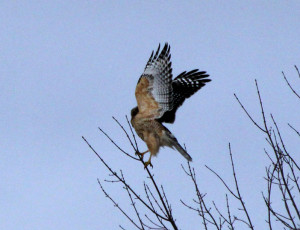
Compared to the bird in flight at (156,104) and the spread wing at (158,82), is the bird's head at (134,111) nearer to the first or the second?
the bird in flight at (156,104)

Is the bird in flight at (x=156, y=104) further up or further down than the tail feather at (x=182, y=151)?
further up

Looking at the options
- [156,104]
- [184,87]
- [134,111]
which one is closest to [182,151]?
[156,104]

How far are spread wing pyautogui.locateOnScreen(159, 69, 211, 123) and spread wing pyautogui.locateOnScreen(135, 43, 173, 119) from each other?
0.56 meters

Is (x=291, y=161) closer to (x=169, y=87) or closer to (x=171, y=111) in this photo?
(x=169, y=87)

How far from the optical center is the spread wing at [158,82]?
7250 mm

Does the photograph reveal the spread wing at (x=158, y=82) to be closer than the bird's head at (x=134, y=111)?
Yes

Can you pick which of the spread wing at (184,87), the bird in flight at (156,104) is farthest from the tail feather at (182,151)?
the spread wing at (184,87)

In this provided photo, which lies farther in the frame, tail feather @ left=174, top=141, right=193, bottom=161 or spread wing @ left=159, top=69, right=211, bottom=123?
spread wing @ left=159, top=69, right=211, bottom=123

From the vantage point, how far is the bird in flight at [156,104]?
7262 mm

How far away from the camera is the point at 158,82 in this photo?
7266 millimetres

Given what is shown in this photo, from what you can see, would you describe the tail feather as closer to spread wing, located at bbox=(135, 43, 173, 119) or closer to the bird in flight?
the bird in flight

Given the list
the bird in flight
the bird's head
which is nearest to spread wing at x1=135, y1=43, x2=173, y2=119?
the bird in flight

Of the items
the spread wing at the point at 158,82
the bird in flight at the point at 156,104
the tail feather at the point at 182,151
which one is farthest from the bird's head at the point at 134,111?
the tail feather at the point at 182,151

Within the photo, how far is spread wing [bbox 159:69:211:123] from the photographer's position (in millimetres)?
7918
